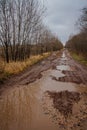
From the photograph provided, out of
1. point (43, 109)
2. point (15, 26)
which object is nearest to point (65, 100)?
point (43, 109)

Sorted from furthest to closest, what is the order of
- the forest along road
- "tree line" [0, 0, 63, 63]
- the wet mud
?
"tree line" [0, 0, 63, 63]
the wet mud
the forest along road

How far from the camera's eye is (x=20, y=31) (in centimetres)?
2359

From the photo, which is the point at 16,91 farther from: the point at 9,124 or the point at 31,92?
the point at 9,124

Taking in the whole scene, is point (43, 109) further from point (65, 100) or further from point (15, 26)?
point (15, 26)

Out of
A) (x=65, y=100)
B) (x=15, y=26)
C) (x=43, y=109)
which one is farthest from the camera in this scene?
(x=15, y=26)

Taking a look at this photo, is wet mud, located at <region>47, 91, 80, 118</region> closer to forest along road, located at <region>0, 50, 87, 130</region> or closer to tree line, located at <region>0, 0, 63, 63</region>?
forest along road, located at <region>0, 50, 87, 130</region>

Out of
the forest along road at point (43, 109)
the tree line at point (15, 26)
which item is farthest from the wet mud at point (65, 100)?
the tree line at point (15, 26)

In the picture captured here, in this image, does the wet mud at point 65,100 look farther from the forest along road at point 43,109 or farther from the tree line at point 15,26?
the tree line at point 15,26

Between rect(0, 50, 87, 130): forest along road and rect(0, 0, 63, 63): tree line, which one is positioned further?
rect(0, 0, 63, 63): tree line

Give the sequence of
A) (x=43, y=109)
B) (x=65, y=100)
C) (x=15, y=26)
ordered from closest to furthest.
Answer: (x=43, y=109) < (x=65, y=100) < (x=15, y=26)

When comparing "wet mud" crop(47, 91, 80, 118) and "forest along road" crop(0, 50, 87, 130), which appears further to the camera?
"wet mud" crop(47, 91, 80, 118)

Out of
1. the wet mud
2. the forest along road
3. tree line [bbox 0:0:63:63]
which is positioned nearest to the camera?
the forest along road

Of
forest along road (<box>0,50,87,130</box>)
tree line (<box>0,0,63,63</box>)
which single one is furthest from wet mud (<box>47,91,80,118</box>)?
tree line (<box>0,0,63,63</box>)

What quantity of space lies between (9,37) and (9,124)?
16215 millimetres
